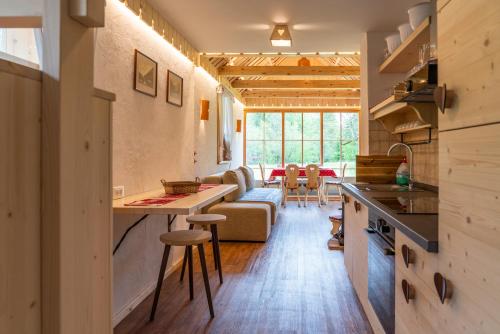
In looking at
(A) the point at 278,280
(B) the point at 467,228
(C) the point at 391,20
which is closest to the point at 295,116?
(C) the point at 391,20

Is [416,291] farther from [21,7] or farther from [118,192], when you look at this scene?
[118,192]

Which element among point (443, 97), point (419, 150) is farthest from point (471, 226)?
point (419, 150)

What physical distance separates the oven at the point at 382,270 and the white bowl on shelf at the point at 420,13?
1519mm

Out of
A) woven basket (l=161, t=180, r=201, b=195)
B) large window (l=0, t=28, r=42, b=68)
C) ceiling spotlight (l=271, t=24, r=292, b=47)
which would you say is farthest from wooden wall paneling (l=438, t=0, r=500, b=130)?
ceiling spotlight (l=271, t=24, r=292, b=47)

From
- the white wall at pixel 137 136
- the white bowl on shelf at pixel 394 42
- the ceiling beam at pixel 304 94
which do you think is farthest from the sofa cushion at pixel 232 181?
the ceiling beam at pixel 304 94

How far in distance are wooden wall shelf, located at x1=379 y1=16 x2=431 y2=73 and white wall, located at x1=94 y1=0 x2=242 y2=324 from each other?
86.2 inches

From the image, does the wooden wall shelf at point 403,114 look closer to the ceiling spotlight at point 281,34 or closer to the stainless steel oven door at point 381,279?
the stainless steel oven door at point 381,279

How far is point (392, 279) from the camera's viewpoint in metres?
1.66

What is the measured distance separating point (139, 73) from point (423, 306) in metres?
2.62

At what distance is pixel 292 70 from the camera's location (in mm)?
6156

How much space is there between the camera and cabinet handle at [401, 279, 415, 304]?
1363mm

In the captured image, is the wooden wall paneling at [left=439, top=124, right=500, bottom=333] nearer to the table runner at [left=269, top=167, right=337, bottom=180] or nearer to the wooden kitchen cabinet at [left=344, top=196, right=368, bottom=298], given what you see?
the wooden kitchen cabinet at [left=344, top=196, right=368, bottom=298]

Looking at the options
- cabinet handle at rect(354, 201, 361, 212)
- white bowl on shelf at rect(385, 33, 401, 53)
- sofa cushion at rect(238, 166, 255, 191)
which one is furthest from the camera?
sofa cushion at rect(238, 166, 255, 191)

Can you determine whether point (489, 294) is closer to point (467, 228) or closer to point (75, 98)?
point (467, 228)
